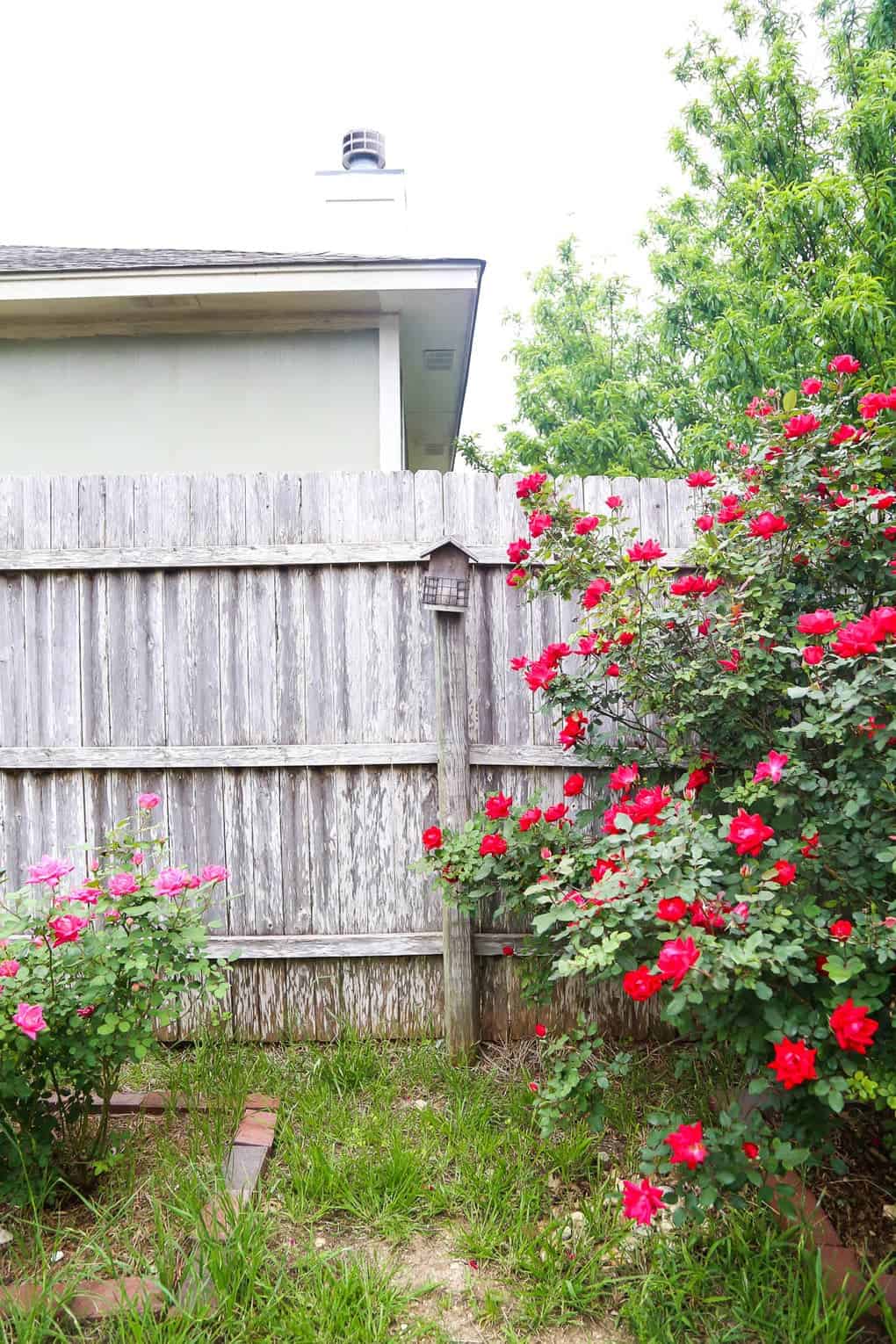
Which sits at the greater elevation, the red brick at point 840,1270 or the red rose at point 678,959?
the red rose at point 678,959

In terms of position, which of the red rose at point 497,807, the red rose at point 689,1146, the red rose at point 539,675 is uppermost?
the red rose at point 539,675

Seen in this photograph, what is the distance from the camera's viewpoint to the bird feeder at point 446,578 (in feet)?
8.67

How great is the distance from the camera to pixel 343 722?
2.78 metres

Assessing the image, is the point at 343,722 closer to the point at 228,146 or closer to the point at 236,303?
the point at 236,303

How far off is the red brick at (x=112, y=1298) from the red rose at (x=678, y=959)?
118cm

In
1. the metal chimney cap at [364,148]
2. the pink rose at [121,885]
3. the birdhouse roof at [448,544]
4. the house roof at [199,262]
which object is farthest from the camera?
the metal chimney cap at [364,148]

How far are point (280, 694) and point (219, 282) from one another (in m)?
2.57

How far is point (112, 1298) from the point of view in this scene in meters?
1.64

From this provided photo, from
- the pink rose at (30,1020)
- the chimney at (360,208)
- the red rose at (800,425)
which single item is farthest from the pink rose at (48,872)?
the chimney at (360,208)

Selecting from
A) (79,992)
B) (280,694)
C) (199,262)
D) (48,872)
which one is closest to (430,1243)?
(79,992)

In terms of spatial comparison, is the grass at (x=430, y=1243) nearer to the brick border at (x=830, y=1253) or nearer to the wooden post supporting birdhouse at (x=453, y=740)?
the brick border at (x=830, y=1253)

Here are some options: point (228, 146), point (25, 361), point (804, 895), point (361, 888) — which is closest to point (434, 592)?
point (361, 888)

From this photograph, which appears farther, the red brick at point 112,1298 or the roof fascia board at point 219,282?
the roof fascia board at point 219,282

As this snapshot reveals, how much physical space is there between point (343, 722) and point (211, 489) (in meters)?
0.89
